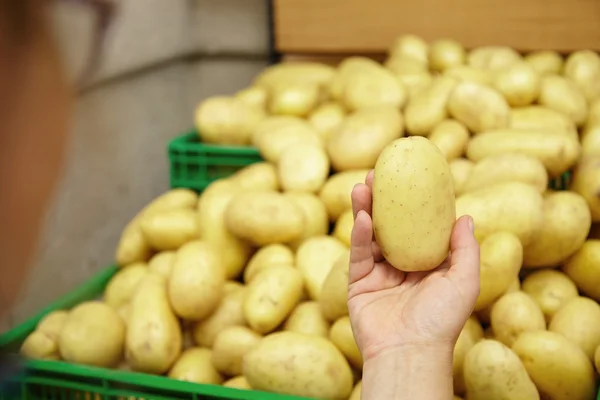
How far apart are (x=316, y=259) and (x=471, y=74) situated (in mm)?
607

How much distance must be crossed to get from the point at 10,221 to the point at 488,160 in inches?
36.4

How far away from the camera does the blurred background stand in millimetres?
1381

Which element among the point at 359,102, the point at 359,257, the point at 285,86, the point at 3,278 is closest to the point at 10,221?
the point at 3,278

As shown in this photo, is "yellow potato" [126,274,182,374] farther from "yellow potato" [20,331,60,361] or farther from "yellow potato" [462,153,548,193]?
"yellow potato" [462,153,548,193]

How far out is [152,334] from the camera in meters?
0.97

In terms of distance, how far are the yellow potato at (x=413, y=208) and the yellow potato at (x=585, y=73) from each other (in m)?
0.84

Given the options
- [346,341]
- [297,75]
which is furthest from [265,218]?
[297,75]

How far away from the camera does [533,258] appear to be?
1.02m

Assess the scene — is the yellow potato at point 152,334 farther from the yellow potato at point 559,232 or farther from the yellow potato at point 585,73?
the yellow potato at point 585,73

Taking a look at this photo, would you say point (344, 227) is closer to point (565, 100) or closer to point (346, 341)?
point (346, 341)

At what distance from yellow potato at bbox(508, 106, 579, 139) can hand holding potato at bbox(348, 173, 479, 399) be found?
1.83ft

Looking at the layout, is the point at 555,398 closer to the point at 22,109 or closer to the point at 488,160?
the point at 488,160

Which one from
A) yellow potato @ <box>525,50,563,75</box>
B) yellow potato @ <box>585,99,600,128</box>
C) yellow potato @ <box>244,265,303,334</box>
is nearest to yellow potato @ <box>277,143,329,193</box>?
yellow potato @ <box>244,265,303,334</box>

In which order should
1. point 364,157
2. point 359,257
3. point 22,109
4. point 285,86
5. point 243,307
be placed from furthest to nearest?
point 285,86, point 364,157, point 243,307, point 359,257, point 22,109
